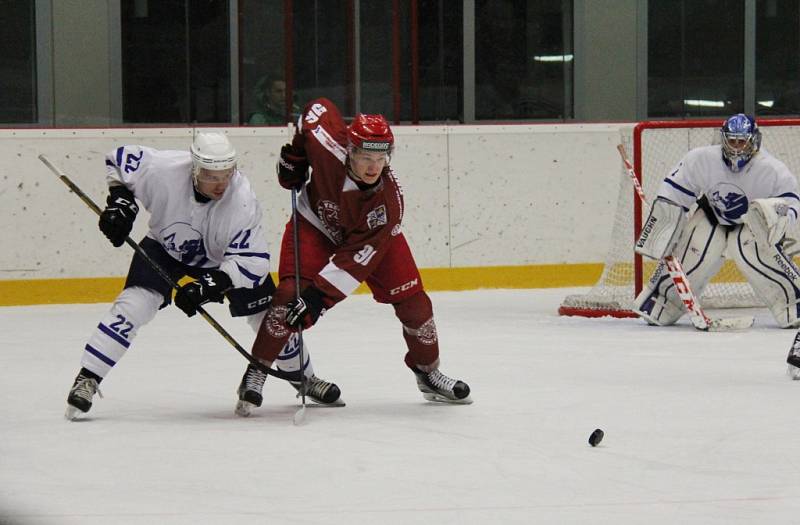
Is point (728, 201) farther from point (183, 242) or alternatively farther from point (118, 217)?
point (118, 217)

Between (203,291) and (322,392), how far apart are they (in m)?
0.58

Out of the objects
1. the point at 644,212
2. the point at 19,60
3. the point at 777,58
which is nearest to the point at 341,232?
the point at 644,212

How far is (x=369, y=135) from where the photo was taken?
12.0 feet

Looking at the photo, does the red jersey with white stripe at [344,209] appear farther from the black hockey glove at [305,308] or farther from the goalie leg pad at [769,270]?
the goalie leg pad at [769,270]

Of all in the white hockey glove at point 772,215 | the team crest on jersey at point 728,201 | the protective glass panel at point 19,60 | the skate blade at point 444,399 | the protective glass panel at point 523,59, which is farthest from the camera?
the protective glass panel at point 523,59

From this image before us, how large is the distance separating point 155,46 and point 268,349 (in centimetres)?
482

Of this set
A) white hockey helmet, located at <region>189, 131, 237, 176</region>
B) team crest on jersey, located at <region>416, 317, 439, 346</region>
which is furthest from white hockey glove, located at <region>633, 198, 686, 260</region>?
white hockey helmet, located at <region>189, 131, 237, 176</region>

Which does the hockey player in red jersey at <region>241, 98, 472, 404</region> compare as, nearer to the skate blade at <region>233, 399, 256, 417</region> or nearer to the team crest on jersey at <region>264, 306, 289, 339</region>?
the team crest on jersey at <region>264, 306, 289, 339</region>

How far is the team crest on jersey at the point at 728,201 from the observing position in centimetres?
601

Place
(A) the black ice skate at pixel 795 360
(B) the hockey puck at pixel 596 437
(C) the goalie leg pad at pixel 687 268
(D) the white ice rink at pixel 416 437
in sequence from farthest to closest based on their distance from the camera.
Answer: (C) the goalie leg pad at pixel 687 268 → (A) the black ice skate at pixel 795 360 → (B) the hockey puck at pixel 596 437 → (D) the white ice rink at pixel 416 437

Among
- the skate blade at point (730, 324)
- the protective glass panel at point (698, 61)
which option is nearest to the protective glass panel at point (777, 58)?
the protective glass panel at point (698, 61)

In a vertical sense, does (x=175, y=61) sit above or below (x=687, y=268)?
above

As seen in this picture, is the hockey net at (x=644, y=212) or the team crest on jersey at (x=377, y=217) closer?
the team crest on jersey at (x=377, y=217)

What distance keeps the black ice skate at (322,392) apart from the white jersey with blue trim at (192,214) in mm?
416
